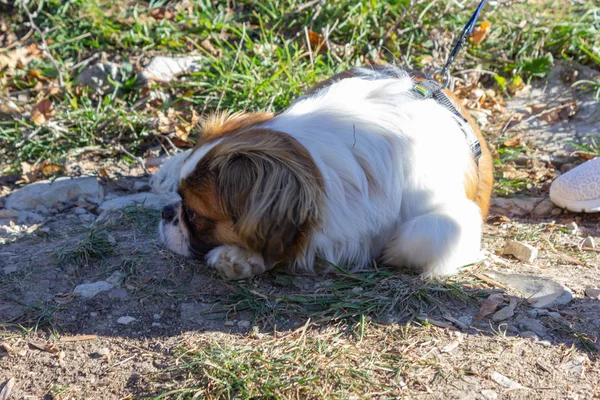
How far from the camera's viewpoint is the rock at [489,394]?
2.85 m

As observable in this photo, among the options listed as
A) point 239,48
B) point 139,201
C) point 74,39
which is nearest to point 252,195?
point 139,201

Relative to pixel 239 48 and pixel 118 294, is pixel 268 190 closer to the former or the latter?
pixel 118 294

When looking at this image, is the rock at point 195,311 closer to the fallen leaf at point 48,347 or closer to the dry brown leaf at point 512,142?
the fallen leaf at point 48,347

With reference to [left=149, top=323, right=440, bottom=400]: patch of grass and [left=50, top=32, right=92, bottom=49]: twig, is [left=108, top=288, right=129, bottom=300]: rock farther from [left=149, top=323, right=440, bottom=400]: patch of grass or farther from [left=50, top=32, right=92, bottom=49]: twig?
[left=50, top=32, right=92, bottom=49]: twig

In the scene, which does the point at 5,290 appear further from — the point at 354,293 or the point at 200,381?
the point at 354,293

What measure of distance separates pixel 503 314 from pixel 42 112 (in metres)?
4.90

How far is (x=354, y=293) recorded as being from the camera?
12.0ft

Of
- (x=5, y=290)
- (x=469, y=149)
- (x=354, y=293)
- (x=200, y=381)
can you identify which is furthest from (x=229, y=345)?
(x=469, y=149)

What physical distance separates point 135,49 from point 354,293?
180 inches

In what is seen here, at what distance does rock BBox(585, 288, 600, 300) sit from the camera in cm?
372

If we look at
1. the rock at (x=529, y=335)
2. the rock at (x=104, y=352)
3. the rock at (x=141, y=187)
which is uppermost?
the rock at (x=529, y=335)

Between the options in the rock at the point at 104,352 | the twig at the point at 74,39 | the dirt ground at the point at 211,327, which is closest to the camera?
the dirt ground at the point at 211,327

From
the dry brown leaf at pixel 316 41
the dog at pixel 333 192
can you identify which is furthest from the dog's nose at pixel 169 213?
the dry brown leaf at pixel 316 41

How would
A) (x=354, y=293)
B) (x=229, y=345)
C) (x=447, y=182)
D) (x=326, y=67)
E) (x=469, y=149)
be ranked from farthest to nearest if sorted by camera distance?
(x=326, y=67)
(x=469, y=149)
(x=447, y=182)
(x=354, y=293)
(x=229, y=345)
